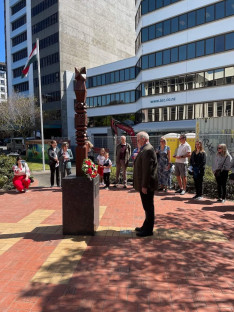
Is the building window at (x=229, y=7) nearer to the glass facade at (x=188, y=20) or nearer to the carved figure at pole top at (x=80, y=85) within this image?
the glass facade at (x=188, y=20)

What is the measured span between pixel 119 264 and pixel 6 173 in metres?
7.23

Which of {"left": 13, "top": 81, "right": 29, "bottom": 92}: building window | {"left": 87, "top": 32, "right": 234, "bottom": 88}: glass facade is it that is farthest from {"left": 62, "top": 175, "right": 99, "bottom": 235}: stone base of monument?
{"left": 13, "top": 81, "right": 29, "bottom": 92}: building window

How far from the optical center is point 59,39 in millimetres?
41219

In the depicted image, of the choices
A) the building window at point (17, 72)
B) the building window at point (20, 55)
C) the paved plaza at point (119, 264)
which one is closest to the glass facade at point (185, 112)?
the paved plaza at point (119, 264)

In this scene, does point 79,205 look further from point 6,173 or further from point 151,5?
point 151,5

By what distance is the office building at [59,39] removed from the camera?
42.2 m

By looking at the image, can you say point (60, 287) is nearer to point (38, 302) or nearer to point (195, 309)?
point (38, 302)

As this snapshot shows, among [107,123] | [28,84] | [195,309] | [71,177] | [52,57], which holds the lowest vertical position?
[195,309]

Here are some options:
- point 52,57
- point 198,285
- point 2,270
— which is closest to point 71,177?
point 2,270

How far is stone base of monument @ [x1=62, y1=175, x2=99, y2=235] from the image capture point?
4320 millimetres

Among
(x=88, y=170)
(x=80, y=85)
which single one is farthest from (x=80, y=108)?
(x=88, y=170)

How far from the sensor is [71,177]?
4.46 m

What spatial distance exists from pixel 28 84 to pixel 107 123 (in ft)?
68.3

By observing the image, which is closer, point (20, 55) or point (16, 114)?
point (16, 114)
